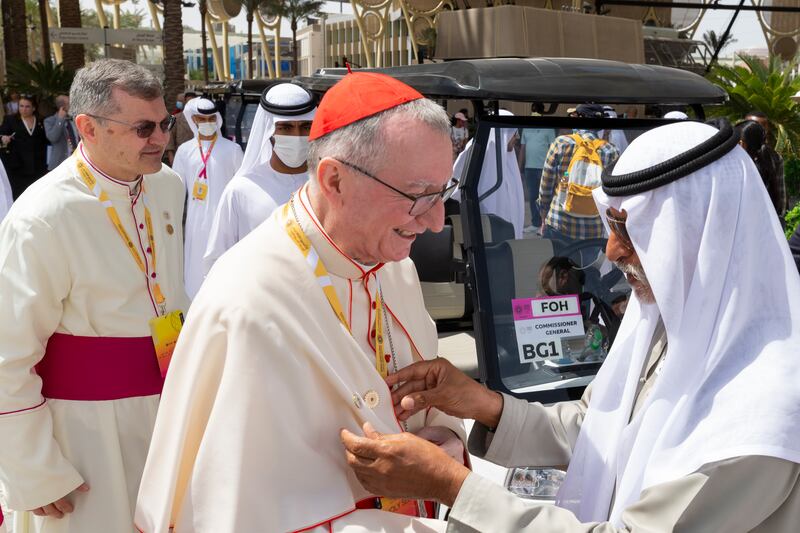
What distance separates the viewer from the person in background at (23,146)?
523 inches

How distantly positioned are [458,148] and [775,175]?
147 inches

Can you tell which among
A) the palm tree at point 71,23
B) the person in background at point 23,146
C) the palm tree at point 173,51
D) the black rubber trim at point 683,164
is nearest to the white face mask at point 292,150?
the black rubber trim at point 683,164

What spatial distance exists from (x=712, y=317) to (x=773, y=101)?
479 inches

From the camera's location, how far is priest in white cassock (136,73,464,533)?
5.82 feet

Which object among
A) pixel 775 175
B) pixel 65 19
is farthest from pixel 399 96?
pixel 65 19

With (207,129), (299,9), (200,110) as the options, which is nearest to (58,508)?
(207,129)

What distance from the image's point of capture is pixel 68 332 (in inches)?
108

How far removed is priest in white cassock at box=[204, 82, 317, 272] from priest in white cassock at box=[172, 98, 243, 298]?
177cm

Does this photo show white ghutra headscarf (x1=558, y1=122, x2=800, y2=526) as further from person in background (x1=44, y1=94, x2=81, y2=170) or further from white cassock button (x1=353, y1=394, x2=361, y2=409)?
person in background (x1=44, y1=94, x2=81, y2=170)

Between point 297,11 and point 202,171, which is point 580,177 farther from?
point 297,11

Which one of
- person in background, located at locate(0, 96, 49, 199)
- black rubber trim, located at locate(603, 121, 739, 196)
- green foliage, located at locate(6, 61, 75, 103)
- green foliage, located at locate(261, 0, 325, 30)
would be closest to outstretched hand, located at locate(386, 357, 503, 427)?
black rubber trim, located at locate(603, 121, 739, 196)

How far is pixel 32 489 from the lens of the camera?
8.43 feet

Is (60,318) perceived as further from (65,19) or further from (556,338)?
(65,19)

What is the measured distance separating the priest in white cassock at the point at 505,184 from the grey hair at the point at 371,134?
306 centimetres
